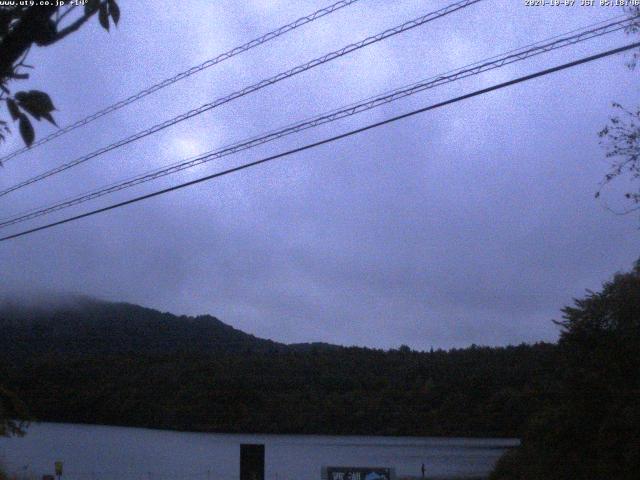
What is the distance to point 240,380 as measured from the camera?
4731cm

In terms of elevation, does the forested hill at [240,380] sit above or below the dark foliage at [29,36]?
above

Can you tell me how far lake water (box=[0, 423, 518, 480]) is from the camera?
27547mm

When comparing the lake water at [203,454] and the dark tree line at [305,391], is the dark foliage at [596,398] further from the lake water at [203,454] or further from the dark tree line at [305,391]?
the dark tree line at [305,391]

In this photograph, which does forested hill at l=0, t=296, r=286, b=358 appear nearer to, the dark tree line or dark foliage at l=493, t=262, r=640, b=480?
the dark tree line

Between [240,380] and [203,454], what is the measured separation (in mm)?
15408

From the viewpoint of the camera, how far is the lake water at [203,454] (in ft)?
90.4

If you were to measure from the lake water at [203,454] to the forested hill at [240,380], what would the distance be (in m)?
1.78

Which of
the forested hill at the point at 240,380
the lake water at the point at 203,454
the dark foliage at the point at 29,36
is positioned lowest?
the lake water at the point at 203,454

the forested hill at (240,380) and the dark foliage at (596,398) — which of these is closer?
the dark foliage at (596,398)

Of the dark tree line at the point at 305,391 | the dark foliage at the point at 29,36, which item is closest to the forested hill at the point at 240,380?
the dark tree line at the point at 305,391

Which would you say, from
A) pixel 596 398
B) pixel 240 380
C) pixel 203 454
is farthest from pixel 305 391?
pixel 596 398

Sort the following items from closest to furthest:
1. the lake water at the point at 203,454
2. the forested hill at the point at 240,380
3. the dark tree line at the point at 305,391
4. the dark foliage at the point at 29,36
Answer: the dark foliage at the point at 29,36, the lake water at the point at 203,454, the forested hill at the point at 240,380, the dark tree line at the point at 305,391

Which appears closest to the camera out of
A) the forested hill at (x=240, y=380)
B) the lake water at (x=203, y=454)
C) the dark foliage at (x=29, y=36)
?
the dark foliage at (x=29, y=36)

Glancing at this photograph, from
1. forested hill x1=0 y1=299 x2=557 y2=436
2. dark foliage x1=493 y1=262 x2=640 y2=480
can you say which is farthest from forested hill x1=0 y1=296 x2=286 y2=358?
dark foliage x1=493 y1=262 x2=640 y2=480
